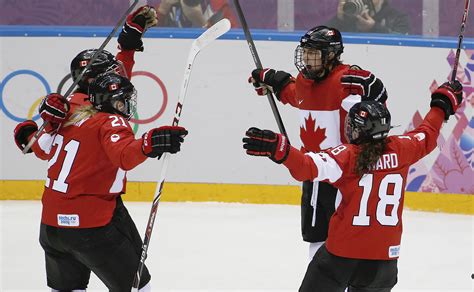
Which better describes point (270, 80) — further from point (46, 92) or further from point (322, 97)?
point (46, 92)

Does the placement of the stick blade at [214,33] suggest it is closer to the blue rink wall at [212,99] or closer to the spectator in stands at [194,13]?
the blue rink wall at [212,99]

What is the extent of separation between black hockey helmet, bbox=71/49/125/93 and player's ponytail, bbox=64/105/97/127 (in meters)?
0.29

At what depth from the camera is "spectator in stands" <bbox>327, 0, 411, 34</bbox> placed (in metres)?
7.28

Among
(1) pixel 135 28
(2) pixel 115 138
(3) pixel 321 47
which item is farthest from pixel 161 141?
(1) pixel 135 28

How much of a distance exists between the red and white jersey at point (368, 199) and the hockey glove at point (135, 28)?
1488 mm

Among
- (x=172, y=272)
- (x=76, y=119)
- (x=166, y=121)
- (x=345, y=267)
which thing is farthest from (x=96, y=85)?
(x=166, y=121)

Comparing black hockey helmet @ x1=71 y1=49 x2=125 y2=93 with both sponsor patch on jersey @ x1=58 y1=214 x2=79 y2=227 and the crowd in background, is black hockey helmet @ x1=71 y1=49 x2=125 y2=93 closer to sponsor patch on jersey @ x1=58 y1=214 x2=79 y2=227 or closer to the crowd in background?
sponsor patch on jersey @ x1=58 y1=214 x2=79 y2=227

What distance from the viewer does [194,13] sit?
750 cm

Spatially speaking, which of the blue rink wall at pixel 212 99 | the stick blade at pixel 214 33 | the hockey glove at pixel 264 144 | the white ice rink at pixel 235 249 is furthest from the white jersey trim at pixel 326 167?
the blue rink wall at pixel 212 99

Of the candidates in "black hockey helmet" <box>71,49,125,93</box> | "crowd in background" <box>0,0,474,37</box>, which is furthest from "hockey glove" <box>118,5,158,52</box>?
"crowd in background" <box>0,0,474,37</box>

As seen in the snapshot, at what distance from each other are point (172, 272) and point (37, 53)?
2443 millimetres

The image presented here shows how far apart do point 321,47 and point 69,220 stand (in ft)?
4.40

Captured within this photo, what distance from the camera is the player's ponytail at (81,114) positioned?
397 cm

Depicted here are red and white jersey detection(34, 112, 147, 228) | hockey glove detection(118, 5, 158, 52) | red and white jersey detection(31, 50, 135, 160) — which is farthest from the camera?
hockey glove detection(118, 5, 158, 52)
